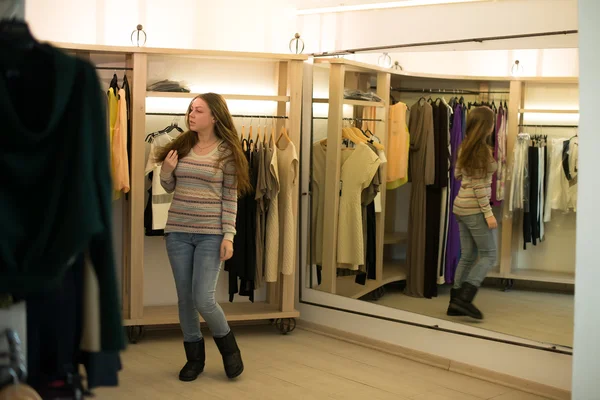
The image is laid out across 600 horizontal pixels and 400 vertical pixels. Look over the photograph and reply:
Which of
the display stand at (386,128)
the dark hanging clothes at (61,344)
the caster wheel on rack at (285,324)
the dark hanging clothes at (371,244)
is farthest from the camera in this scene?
the caster wheel on rack at (285,324)

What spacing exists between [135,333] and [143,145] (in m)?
1.26

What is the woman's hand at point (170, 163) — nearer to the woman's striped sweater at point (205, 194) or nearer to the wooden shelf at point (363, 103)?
the woman's striped sweater at point (205, 194)

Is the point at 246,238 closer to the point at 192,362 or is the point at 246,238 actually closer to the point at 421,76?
the point at 192,362

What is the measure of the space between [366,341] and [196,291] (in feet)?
5.32

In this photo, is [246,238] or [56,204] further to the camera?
[246,238]

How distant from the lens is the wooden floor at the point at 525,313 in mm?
4184

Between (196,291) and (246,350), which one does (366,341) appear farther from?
(196,291)

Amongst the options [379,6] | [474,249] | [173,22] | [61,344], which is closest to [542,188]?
[474,249]

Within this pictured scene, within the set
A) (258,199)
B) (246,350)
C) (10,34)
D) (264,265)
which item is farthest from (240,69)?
(10,34)

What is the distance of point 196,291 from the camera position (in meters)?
4.11

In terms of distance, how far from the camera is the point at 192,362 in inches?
171

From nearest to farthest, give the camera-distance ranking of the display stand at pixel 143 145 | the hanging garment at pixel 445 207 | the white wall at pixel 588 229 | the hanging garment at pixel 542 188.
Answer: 1. the white wall at pixel 588 229
2. the hanging garment at pixel 542 188
3. the hanging garment at pixel 445 207
4. the display stand at pixel 143 145

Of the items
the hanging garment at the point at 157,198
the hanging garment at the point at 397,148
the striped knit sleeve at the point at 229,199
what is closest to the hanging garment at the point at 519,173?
the hanging garment at the point at 397,148

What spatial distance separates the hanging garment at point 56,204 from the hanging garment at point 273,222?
304cm
